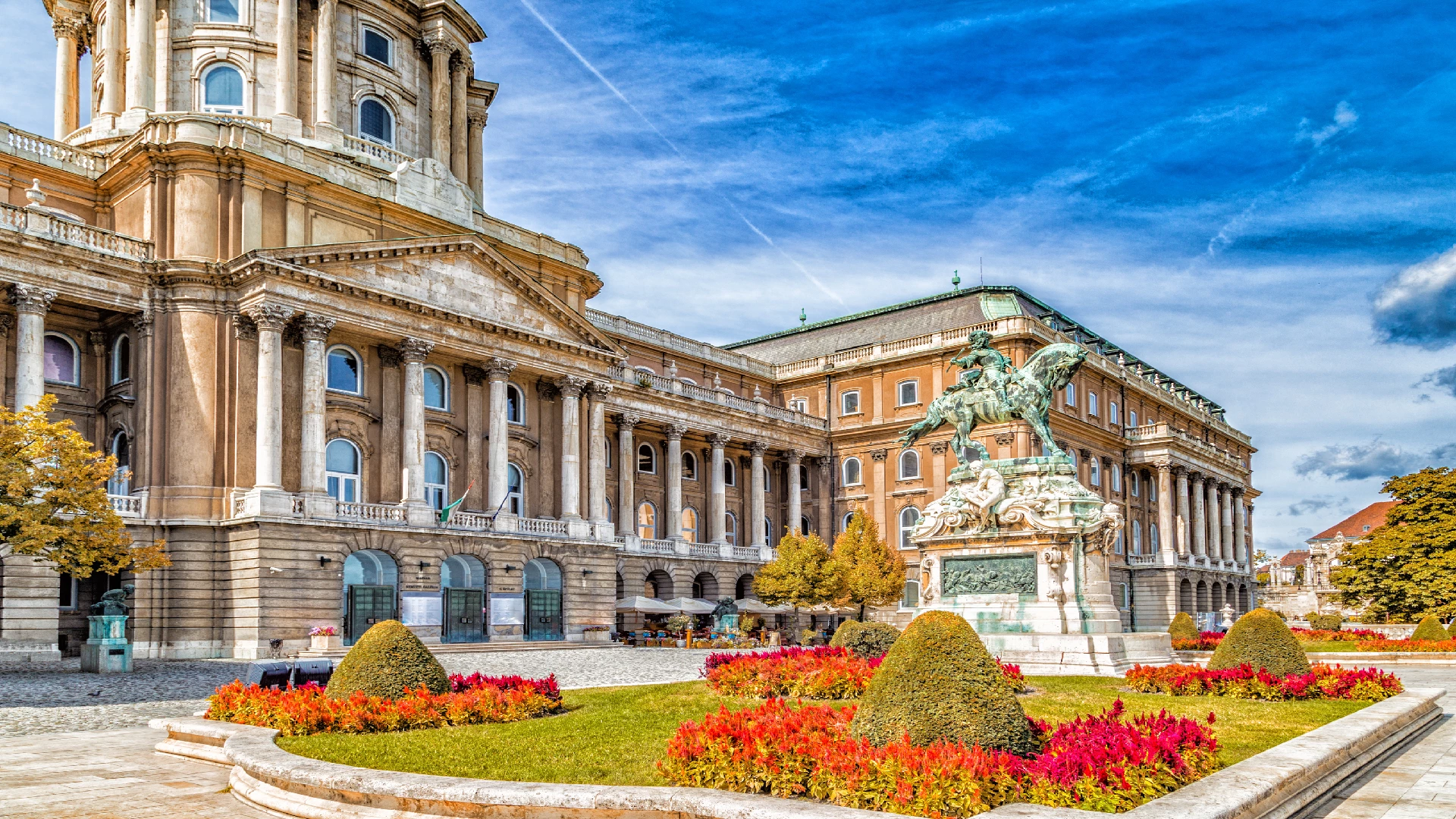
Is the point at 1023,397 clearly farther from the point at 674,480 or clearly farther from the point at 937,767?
the point at 674,480

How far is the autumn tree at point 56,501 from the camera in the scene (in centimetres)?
2519

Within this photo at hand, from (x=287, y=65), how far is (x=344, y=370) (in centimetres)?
1643

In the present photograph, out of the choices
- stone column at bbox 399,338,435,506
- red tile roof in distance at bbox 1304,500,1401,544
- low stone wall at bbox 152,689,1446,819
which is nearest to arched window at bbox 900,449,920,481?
stone column at bbox 399,338,435,506

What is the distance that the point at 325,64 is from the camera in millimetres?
53531

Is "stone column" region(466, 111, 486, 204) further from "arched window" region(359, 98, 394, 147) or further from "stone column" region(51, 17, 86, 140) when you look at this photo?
"stone column" region(51, 17, 86, 140)

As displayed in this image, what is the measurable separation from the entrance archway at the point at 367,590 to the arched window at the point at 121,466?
7517 millimetres

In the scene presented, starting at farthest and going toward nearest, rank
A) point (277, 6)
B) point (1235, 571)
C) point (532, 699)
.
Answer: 1. point (1235, 571)
2. point (277, 6)
3. point (532, 699)

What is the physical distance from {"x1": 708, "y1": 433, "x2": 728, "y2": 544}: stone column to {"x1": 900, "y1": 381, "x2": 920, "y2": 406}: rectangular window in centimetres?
1216

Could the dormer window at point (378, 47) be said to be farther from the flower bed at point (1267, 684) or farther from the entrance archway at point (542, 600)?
the flower bed at point (1267, 684)

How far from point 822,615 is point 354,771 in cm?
5400

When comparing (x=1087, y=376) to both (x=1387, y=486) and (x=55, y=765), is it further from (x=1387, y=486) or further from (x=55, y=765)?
(x=55, y=765)

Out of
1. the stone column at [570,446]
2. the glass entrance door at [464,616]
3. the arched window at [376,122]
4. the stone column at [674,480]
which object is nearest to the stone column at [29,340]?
the glass entrance door at [464,616]

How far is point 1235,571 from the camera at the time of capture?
9100 cm

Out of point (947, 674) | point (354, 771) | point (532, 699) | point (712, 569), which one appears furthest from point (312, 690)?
point (712, 569)
